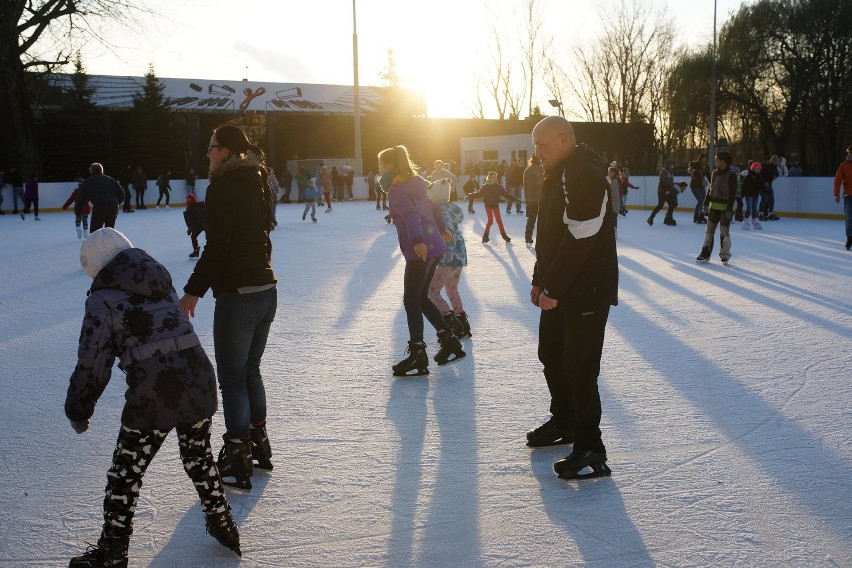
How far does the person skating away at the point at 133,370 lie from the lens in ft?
8.75

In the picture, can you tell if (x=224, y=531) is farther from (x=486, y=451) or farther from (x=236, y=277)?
(x=486, y=451)

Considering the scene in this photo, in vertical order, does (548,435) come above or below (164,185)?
below

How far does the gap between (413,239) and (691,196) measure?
20.1m

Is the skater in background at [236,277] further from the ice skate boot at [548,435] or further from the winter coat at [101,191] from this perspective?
the winter coat at [101,191]

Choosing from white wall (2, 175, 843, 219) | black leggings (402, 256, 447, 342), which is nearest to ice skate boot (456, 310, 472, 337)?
black leggings (402, 256, 447, 342)

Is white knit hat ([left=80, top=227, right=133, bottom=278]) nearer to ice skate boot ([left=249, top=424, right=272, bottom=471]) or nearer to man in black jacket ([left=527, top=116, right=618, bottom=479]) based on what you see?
ice skate boot ([left=249, top=424, right=272, bottom=471])

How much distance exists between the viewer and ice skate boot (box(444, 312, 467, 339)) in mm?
6414

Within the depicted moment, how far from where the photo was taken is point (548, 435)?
13.5 feet

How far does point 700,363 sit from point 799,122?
106 feet

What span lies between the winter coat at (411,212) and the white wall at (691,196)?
14.8 m

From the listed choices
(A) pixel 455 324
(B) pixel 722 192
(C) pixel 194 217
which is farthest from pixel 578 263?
(C) pixel 194 217

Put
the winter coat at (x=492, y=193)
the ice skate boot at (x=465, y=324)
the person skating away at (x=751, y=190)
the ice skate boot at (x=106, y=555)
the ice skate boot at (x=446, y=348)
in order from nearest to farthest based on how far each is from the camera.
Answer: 1. the ice skate boot at (x=106, y=555)
2. the ice skate boot at (x=446, y=348)
3. the ice skate boot at (x=465, y=324)
4. the winter coat at (x=492, y=193)
5. the person skating away at (x=751, y=190)

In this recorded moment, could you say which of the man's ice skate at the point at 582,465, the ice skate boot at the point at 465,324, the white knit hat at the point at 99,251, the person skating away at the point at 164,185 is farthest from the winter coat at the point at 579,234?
the person skating away at the point at 164,185

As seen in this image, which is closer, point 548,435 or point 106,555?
point 106,555
